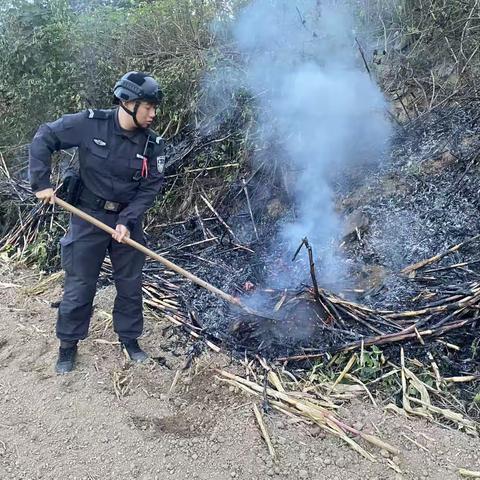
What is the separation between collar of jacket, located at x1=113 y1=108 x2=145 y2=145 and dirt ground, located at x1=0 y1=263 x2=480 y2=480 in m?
1.74

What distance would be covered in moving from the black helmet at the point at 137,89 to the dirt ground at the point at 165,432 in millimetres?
2046

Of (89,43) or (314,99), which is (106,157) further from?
(89,43)

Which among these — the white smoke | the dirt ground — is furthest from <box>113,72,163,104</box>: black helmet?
the white smoke

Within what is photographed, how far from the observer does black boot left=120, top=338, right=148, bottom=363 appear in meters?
4.26

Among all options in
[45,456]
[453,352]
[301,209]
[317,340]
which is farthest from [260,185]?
[45,456]

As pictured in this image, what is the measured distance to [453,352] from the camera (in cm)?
404

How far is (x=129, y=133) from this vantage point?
3807 millimetres

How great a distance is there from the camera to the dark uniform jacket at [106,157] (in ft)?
12.2

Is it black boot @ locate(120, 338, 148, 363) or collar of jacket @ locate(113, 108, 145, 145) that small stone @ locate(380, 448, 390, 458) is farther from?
collar of jacket @ locate(113, 108, 145, 145)

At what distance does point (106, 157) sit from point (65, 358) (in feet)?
5.30

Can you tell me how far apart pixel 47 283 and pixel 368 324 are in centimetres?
343

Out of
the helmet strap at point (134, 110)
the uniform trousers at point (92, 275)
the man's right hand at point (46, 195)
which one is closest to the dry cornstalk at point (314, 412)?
the uniform trousers at point (92, 275)

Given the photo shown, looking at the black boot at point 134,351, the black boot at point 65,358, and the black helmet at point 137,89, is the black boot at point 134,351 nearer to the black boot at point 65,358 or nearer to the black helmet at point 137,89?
the black boot at point 65,358

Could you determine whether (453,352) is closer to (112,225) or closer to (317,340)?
(317,340)
